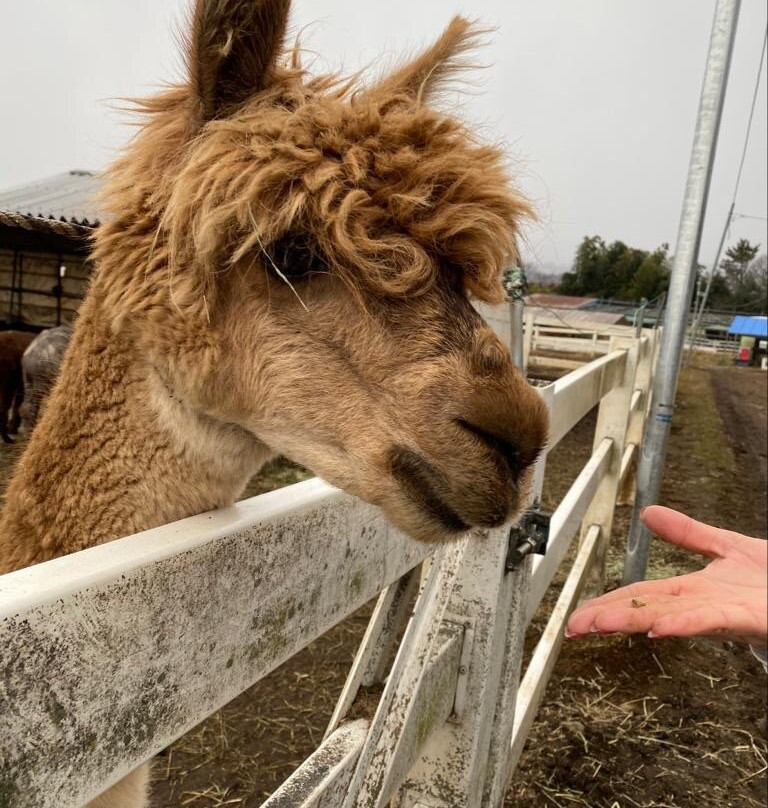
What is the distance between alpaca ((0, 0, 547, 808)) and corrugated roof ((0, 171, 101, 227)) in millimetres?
359

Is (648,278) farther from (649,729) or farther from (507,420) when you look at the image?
(507,420)

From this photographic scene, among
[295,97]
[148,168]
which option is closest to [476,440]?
[295,97]

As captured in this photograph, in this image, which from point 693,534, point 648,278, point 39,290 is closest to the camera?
point 693,534

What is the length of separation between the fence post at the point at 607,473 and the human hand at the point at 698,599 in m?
4.22

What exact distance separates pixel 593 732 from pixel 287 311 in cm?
320

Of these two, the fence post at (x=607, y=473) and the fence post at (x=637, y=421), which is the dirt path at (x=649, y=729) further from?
the fence post at (x=637, y=421)

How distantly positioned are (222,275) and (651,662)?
13.0 feet

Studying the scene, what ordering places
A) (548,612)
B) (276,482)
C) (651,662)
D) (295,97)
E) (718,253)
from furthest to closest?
(718,253) → (276,482) → (548,612) → (651,662) → (295,97)

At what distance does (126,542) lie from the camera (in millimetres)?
883

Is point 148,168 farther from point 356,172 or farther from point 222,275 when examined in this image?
point 356,172

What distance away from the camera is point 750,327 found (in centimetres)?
4856

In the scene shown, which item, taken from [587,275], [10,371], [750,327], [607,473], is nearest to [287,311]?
[607,473]

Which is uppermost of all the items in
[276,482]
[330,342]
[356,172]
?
[356,172]

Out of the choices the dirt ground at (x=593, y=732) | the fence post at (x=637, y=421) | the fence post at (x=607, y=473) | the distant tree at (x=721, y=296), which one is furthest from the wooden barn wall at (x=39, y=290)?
the distant tree at (x=721, y=296)
